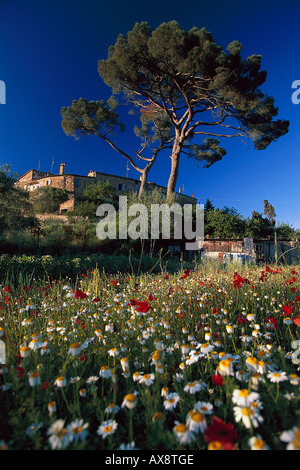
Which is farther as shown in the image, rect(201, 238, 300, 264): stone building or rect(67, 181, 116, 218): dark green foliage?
rect(67, 181, 116, 218): dark green foliage

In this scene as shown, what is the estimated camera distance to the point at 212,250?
14.4m

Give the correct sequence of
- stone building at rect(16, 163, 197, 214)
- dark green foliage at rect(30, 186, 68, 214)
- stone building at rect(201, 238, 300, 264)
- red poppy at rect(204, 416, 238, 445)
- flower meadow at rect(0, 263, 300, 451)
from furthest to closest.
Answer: stone building at rect(16, 163, 197, 214) < dark green foliage at rect(30, 186, 68, 214) < stone building at rect(201, 238, 300, 264) < flower meadow at rect(0, 263, 300, 451) < red poppy at rect(204, 416, 238, 445)

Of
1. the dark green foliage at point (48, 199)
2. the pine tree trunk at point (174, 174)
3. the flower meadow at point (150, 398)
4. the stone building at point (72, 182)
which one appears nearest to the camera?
the flower meadow at point (150, 398)

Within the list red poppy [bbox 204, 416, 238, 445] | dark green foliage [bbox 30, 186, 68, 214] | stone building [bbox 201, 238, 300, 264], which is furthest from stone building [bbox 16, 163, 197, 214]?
red poppy [bbox 204, 416, 238, 445]

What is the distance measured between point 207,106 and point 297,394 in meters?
18.2

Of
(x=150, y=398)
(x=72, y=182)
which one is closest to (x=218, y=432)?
(x=150, y=398)

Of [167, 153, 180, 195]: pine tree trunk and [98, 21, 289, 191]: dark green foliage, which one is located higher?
[98, 21, 289, 191]: dark green foliage

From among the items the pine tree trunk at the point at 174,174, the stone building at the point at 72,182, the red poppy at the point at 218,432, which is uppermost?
the stone building at the point at 72,182

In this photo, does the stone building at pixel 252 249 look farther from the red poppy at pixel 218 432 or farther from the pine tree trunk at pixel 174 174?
the red poppy at pixel 218 432

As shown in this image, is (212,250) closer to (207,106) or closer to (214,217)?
(214,217)

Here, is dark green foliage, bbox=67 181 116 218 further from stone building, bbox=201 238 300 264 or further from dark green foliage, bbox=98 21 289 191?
stone building, bbox=201 238 300 264

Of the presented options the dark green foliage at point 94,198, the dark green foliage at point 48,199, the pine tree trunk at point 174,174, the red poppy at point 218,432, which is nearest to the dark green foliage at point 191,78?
the pine tree trunk at point 174,174

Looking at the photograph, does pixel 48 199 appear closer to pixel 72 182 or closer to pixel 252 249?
pixel 72 182
